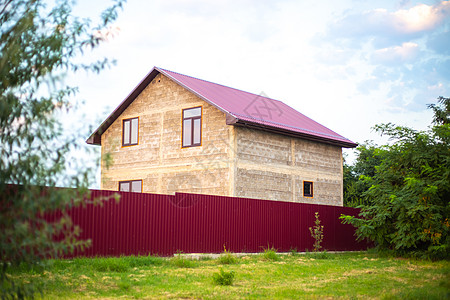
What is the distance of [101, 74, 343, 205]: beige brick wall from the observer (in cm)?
1917

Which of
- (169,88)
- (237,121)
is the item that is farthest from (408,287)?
(169,88)

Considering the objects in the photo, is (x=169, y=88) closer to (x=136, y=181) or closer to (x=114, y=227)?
(x=136, y=181)

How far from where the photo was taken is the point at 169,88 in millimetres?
21578

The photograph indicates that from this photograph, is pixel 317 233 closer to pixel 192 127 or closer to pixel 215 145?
pixel 215 145

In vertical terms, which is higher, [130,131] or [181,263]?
[130,131]

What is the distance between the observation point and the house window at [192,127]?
20281 mm

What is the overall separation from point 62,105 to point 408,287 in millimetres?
7011

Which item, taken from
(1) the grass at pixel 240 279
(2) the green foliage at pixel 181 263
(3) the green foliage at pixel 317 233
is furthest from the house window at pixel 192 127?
(2) the green foliage at pixel 181 263

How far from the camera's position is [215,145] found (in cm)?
1947

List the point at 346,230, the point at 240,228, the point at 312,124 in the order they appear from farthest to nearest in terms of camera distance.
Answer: the point at 312,124 < the point at 346,230 < the point at 240,228

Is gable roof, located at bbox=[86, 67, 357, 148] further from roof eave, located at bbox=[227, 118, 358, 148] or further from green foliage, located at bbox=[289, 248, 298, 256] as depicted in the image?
green foliage, located at bbox=[289, 248, 298, 256]

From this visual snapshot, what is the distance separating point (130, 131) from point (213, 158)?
5.31 meters

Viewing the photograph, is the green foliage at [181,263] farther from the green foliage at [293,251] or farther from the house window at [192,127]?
the house window at [192,127]

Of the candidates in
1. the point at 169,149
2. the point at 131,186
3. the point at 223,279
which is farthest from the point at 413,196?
the point at 131,186
